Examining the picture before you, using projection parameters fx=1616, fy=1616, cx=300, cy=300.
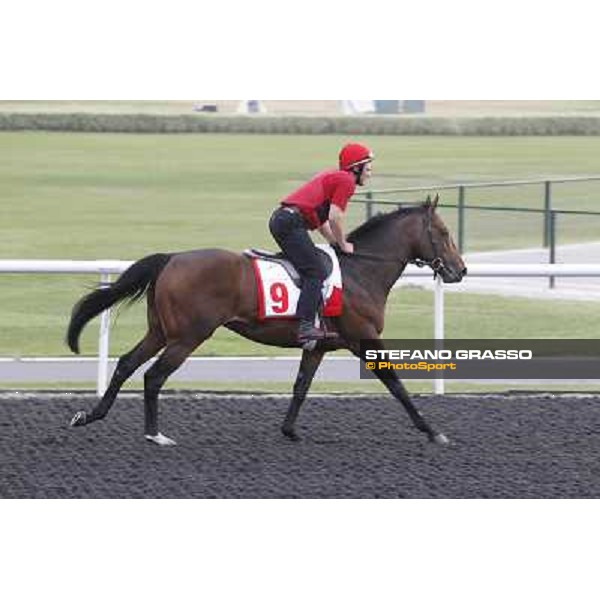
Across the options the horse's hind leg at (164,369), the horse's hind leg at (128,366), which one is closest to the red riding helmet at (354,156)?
the horse's hind leg at (164,369)

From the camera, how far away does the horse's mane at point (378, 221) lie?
8.73 m

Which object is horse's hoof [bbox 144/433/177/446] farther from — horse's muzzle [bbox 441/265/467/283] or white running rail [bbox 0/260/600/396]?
horse's muzzle [bbox 441/265/467/283]

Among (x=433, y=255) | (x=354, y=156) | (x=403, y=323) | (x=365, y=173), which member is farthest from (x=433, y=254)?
(x=403, y=323)

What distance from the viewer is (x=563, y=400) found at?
9.91 meters

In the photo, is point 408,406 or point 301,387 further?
point 301,387

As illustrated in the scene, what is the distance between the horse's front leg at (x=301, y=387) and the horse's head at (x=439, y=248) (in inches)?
30.8

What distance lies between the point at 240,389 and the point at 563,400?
83.7 inches

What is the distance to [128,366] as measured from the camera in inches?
330

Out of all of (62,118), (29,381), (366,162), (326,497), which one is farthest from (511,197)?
(326,497)

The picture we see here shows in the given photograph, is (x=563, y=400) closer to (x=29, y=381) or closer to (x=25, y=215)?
(x=29, y=381)

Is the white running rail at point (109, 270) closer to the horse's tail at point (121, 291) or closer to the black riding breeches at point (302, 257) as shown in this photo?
the horse's tail at point (121, 291)

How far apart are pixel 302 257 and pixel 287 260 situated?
117mm

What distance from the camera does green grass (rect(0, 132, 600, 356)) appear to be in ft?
55.0

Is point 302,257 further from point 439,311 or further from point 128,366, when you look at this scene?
→ point 439,311
